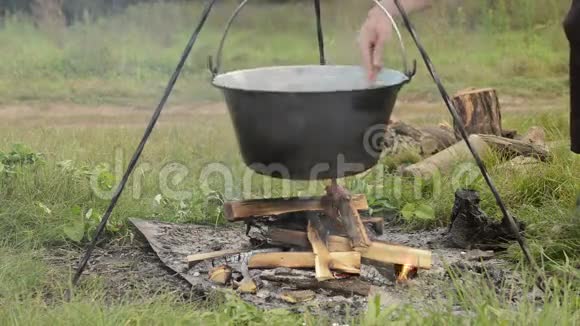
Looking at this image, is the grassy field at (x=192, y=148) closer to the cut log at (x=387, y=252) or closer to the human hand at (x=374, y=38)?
the cut log at (x=387, y=252)

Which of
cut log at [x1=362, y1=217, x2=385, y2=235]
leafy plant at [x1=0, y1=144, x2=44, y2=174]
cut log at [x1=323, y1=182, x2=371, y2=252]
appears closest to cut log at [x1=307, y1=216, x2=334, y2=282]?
cut log at [x1=323, y1=182, x2=371, y2=252]

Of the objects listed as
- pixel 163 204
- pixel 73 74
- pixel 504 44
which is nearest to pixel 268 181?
pixel 163 204

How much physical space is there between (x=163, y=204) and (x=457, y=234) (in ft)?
5.05

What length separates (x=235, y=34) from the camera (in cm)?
720

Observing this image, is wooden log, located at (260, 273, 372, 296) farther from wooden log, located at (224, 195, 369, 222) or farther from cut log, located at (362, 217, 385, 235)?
cut log, located at (362, 217, 385, 235)

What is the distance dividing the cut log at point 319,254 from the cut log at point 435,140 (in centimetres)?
217

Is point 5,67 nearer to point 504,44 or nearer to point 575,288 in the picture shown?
point 504,44

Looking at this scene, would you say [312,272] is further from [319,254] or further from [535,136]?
[535,136]

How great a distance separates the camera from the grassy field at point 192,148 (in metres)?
2.90

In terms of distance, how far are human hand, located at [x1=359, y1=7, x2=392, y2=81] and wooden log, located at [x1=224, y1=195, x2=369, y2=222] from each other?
625 millimetres

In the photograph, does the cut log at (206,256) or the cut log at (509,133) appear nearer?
the cut log at (206,256)

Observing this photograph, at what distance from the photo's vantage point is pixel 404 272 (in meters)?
3.37

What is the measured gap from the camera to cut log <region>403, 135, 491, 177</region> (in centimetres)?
487

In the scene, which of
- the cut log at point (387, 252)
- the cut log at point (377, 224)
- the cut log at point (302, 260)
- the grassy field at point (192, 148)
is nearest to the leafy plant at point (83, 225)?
the grassy field at point (192, 148)
